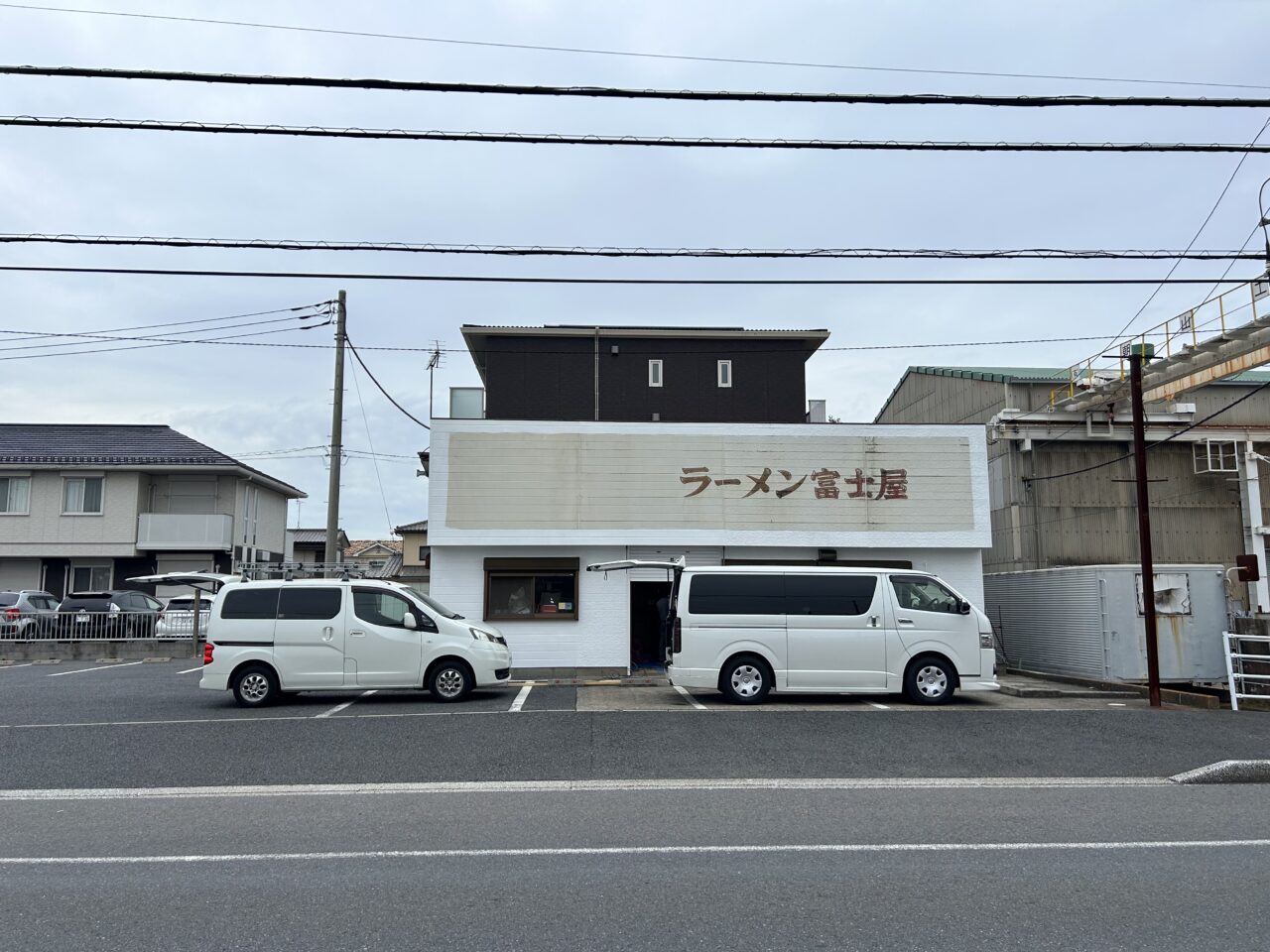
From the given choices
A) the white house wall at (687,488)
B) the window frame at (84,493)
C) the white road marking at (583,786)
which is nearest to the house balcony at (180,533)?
the window frame at (84,493)

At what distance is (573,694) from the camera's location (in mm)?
15719

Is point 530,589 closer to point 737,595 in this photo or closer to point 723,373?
point 737,595

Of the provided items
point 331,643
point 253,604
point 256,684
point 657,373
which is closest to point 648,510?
point 331,643

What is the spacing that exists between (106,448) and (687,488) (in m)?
25.2

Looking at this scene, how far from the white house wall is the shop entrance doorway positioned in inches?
62.2

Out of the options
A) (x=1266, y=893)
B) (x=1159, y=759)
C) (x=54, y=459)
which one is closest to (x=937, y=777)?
(x=1159, y=759)

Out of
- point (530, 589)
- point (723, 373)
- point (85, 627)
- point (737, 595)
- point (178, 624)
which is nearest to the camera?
point (737, 595)

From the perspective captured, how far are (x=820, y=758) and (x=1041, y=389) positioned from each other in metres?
20.1

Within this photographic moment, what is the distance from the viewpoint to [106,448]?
3462cm

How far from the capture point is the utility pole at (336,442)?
70.0 feet

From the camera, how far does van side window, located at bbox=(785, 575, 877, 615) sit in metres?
14.6

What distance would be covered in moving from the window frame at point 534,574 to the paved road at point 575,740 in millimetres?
3406

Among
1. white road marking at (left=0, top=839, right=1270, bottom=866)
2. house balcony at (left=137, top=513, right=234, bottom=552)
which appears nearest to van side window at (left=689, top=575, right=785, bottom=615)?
white road marking at (left=0, top=839, right=1270, bottom=866)

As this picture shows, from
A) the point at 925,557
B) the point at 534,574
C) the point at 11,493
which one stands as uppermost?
the point at 11,493
